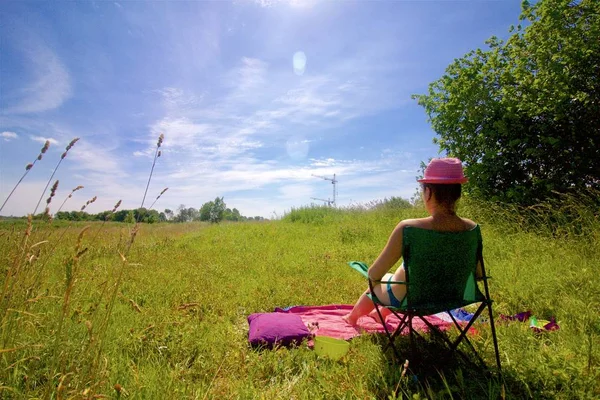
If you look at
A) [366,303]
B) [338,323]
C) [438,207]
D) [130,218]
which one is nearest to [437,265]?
[438,207]

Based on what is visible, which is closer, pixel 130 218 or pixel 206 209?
pixel 130 218

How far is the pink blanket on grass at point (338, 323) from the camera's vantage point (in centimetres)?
324

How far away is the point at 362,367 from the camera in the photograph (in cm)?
249

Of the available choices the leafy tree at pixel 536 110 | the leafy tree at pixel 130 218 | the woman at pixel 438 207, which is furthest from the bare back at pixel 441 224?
the leafy tree at pixel 536 110

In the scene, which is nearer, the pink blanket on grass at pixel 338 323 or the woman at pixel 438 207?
the woman at pixel 438 207

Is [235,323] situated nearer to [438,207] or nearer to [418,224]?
[418,224]

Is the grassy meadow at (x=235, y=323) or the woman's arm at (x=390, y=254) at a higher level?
the woman's arm at (x=390, y=254)

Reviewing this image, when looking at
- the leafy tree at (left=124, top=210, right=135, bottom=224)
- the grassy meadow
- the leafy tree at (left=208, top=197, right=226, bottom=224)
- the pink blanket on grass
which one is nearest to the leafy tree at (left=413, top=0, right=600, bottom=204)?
the grassy meadow

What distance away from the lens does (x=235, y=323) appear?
12.1 ft

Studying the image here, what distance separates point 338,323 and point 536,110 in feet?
23.4

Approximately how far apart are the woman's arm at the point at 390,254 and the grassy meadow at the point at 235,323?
0.70 meters

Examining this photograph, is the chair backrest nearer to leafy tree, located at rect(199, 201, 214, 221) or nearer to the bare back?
the bare back

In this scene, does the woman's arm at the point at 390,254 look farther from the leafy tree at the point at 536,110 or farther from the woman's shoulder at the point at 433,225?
the leafy tree at the point at 536,110

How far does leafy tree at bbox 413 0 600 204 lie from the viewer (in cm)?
677
